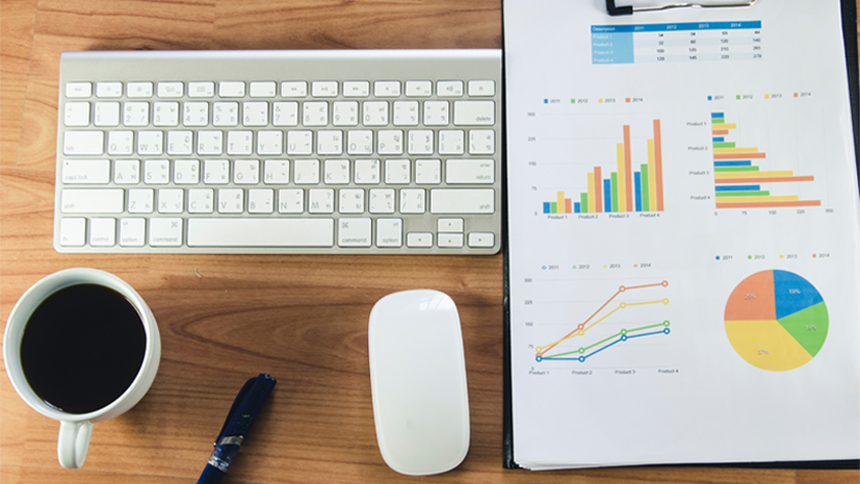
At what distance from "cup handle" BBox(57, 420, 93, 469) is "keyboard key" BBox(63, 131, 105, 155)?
0.88 feet

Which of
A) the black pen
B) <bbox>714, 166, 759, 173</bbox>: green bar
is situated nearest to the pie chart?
<bbox>714, 166, 759, 173</bbox>: green bar

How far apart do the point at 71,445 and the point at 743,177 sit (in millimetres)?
684

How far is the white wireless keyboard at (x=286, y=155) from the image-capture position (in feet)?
1.65

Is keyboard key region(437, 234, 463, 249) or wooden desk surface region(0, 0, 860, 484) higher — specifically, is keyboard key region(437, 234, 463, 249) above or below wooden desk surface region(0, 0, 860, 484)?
above

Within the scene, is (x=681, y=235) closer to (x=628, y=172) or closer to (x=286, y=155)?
(x=628, y=172)

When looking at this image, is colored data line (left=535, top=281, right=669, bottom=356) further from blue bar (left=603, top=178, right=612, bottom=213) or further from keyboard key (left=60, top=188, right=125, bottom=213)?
keyboard key (left=60, top=188, right=125, bottom=213)

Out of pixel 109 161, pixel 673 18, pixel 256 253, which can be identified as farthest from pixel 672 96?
pixel 109 161

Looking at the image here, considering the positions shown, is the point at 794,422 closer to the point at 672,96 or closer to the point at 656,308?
the point at 656,308

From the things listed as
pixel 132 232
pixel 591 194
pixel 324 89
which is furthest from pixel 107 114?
pixel 591 194

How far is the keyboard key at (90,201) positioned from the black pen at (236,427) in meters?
0.23

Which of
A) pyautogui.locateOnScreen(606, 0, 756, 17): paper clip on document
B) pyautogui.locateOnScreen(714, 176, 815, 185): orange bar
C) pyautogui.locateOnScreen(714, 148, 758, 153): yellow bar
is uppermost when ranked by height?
pyautogui.locateOnScreen(606, 0, 756, 17): paper clip on document

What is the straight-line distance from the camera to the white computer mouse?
46 cm

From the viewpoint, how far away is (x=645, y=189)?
1.67 feet

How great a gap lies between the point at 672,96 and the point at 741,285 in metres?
0.21
